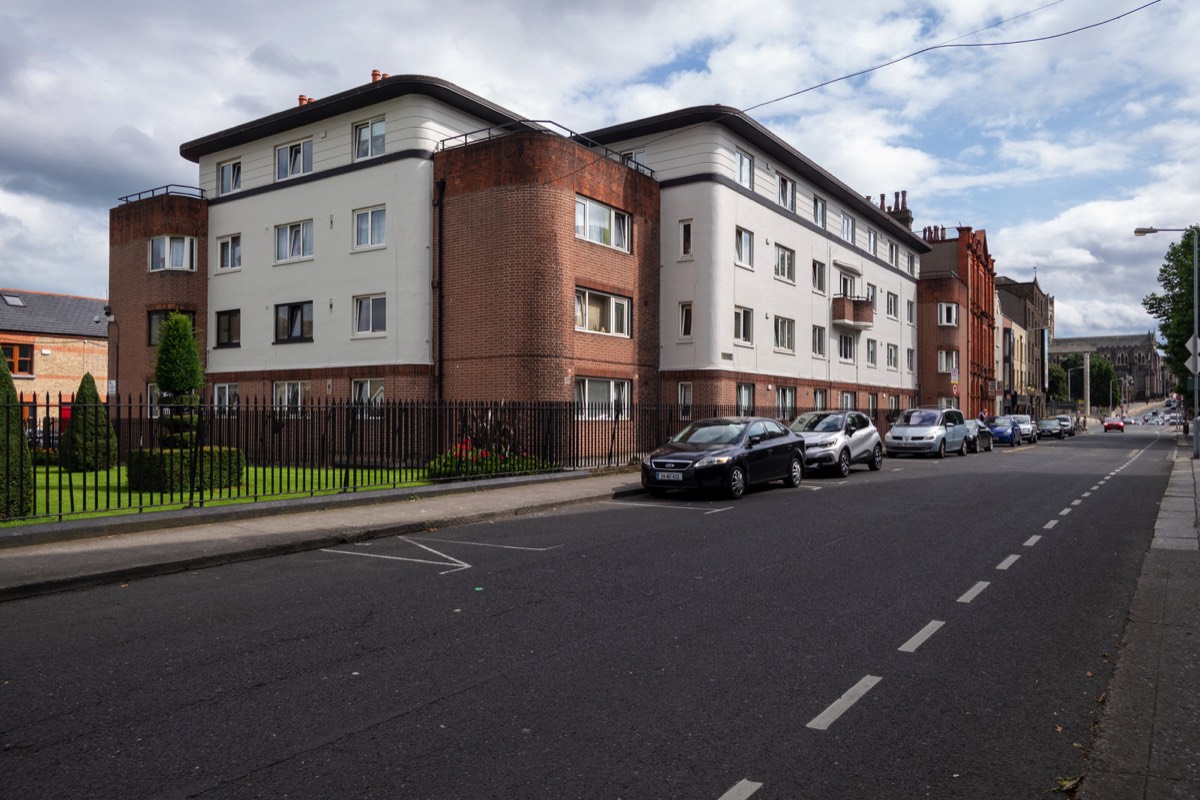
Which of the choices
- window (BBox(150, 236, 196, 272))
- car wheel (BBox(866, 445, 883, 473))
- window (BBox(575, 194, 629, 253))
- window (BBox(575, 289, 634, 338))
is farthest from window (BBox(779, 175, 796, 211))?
window (BBox(150, 236, 196, 272))

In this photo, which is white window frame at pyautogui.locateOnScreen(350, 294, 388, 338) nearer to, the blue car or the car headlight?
the car headlight

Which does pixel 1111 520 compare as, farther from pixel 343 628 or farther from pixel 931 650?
pixel 343 628

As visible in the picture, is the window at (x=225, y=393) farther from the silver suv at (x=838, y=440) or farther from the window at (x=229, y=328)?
the silver suv at (x=838, y=440)

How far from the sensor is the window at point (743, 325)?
2895 centimetres

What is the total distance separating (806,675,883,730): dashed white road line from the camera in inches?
173

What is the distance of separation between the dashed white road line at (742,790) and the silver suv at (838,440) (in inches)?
656

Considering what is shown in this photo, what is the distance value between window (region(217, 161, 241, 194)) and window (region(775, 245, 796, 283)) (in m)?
18.9

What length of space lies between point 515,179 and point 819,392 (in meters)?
17.9

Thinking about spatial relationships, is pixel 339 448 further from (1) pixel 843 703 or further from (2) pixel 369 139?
(1) pixel 843 703

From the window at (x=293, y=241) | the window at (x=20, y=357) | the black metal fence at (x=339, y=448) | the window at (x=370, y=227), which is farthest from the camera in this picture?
the window at (x=20, y=357)

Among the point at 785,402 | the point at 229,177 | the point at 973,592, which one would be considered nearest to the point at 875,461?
the point at 785,402

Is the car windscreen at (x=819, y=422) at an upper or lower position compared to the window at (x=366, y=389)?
lower

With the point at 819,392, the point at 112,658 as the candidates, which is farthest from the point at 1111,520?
the point at 819,392

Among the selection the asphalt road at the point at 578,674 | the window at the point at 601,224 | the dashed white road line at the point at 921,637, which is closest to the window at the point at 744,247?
the window at the point at 601,224
